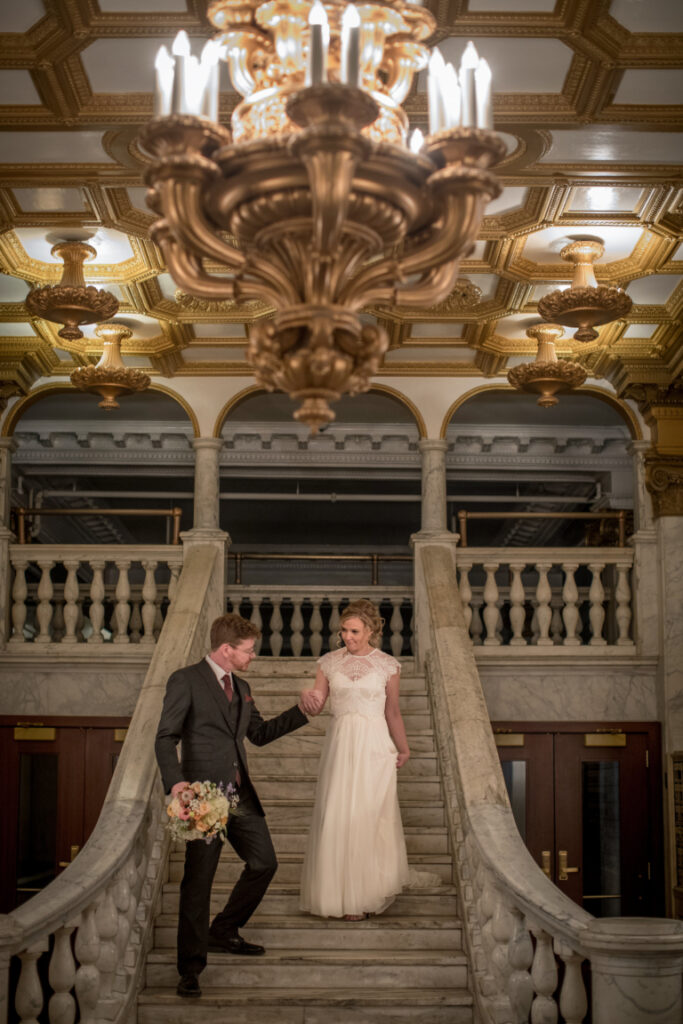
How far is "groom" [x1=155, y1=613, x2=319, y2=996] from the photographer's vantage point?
20.2 feet

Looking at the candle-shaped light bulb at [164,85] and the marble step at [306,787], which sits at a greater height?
the candle-shaped light bulb at [164,85]

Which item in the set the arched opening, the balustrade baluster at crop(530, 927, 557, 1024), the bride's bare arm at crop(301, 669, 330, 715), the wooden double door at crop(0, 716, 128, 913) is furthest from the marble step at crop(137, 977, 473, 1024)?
the arched opening

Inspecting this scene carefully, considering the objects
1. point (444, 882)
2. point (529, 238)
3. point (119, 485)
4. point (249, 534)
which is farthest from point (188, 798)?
point (249, 534)

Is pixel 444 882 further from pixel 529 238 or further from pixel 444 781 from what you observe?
pixel 529 238

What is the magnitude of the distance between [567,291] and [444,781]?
325 centimetres

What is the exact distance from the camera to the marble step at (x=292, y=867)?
299 inches

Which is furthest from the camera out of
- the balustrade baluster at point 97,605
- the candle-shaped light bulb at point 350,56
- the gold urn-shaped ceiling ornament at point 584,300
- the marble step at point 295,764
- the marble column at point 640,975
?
the balustrade baluster at point 97,605

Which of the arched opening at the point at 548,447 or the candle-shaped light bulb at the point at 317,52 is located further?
the arched opening at the point at 548,447

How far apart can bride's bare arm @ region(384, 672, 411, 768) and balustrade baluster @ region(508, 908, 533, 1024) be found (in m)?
1.42

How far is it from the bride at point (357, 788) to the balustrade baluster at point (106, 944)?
1.32 metres

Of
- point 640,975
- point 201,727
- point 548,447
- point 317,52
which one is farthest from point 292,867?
point 548,447

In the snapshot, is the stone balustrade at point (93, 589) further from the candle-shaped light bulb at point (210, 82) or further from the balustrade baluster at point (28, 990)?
the candle-shaped light bulb at point (210, 82)

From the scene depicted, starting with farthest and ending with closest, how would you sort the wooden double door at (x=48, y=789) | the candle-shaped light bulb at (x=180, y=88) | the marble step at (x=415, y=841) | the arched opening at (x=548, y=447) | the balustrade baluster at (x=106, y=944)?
the arched opening at (x=548, y=447), the wooden double door at (x=48, y=789), the marble step at (x=415, y=841), the balustrade baluster at (x=106, y=944), the candle-shaped light bulb at (x=180, y=88)

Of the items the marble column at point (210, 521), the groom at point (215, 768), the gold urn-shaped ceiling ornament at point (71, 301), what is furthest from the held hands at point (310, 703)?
the marble column at point (210, 521)
